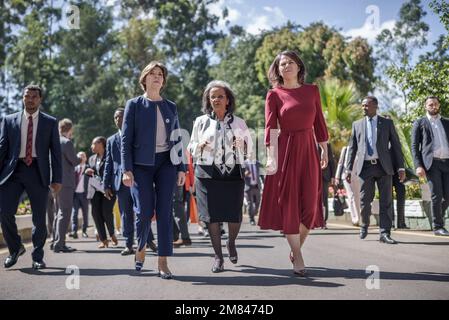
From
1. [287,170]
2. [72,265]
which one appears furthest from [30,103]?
[287,170]

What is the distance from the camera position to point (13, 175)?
22.7ft

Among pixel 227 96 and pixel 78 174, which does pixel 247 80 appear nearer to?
pixel 78 174

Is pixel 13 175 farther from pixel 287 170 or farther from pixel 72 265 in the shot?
pixel 287 170

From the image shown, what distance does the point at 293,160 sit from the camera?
19.8 feet

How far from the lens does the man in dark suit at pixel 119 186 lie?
28.3 ft

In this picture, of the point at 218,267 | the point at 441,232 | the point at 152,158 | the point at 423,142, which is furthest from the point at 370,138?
the point at 152,158

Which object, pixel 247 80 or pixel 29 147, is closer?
pixel 29 147

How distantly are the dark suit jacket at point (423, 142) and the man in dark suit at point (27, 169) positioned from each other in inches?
232

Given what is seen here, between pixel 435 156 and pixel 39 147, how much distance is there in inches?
247

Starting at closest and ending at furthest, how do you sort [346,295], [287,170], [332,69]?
1. [346,295]
2. [287,170]
3. [332,69]

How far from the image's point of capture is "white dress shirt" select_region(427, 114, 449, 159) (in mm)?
9664

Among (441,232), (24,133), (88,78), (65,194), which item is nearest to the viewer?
(24,133)

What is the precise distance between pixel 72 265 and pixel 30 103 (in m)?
2.05

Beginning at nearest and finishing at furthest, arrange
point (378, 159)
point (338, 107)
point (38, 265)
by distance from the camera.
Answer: point (38, 265) → point (378, 159) → point (338, 107)
